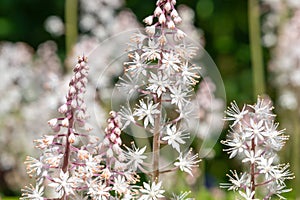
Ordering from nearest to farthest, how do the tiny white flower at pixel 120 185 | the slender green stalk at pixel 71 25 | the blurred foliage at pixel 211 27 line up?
the tiny white flower at pixel 120 185
the slender green stalk at pixel 71 25
the blurred foliage at pixel 211 27

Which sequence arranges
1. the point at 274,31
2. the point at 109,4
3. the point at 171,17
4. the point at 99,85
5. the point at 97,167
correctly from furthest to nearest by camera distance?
the point at 274,31, the point at 109,4, the point at 99,85, the point at 171,17, the point at 97,167

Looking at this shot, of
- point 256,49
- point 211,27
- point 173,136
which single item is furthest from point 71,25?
point 173,136

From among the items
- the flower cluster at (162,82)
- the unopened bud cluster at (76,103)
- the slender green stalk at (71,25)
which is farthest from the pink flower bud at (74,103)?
the slender green stalk at (71,25)

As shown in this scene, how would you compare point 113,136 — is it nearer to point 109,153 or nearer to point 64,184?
point 109,153

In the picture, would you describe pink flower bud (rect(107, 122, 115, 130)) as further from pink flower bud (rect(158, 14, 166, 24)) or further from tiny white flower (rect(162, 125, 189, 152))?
pink flower bud (rect(158, 14, 166, 24))

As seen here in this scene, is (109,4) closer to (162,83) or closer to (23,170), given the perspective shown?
(23,170)

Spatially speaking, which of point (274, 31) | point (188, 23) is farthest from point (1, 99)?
point (274, 31)

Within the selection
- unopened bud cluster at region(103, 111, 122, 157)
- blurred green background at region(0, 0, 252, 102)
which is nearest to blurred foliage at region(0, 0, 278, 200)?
blurred green background at region(0, 0, 252, 102)

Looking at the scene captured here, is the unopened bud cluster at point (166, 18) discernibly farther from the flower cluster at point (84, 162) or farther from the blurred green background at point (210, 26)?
the blurred green background at point (210, 26)
